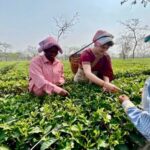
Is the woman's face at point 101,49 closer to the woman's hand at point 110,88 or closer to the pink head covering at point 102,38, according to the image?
the pink head covering at point 102,38

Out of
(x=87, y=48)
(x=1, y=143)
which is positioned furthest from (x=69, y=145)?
(x=87, y=48)

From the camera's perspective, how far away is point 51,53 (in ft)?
13.7

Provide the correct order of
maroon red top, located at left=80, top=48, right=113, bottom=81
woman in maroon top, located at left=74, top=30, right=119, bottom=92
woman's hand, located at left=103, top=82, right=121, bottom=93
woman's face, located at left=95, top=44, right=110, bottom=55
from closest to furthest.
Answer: woman's hand, located at left=103, top=82, right=121, bottom=93, woman in maroon top, located at left=74, top=30, right=119, bottom=92, woman's face, located at left=95, top=44, right=110, bottom=55, maroon red top, located at left=80, top=48, right=113, bottom=81

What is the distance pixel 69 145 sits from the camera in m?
2.40

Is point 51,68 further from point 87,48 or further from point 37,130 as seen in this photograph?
point 37,130

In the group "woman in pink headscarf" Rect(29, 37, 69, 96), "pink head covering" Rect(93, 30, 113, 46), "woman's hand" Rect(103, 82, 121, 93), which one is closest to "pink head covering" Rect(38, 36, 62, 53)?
"woman in pink headscarf" Rect(29, 37, 69, 96)

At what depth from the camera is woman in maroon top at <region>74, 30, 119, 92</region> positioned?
4203mm

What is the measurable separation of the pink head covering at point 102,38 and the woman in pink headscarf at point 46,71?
50cm

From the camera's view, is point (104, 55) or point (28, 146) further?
point (104, 55)

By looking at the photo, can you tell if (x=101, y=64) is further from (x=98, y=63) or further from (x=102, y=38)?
(x=102, y=38)

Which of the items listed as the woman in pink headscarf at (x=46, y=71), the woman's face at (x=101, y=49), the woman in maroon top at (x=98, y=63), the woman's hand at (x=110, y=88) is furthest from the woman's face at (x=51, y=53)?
the woman's hand at (x=110, y=88)

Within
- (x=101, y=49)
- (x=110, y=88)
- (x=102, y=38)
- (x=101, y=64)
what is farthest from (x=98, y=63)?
(x=110, y=88)

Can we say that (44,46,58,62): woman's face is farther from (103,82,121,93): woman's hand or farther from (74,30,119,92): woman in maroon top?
(103,82,121,93): woman's hand

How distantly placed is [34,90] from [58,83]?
41cm
